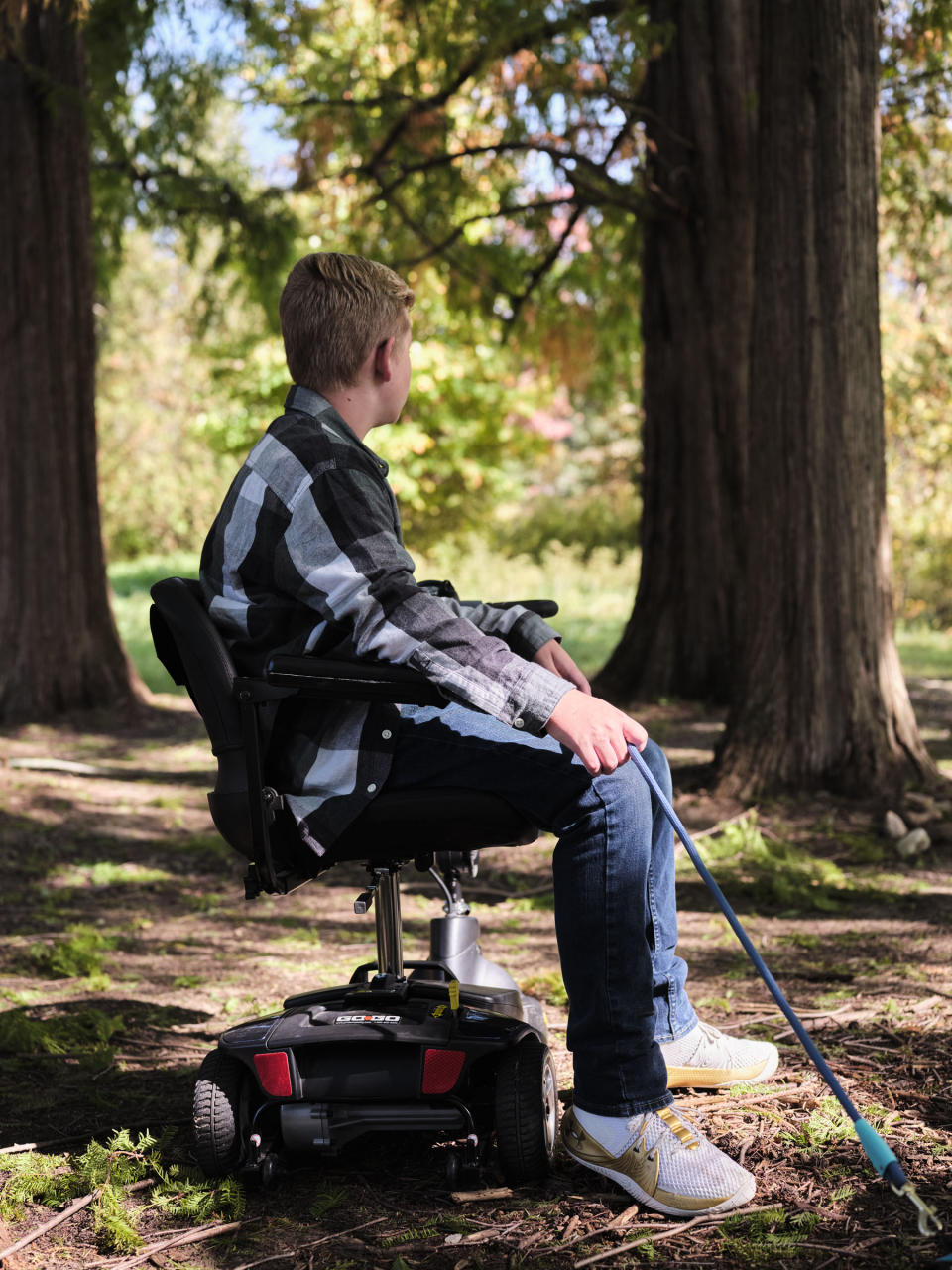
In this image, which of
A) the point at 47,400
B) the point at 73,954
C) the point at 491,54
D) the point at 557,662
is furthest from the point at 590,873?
the point at 47,400

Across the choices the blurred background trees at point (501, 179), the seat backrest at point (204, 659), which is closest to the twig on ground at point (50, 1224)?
the seat backrest at point (204, 659)

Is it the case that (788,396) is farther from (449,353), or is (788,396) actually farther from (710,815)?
(449,353)

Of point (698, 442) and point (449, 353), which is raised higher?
point (449, 353)

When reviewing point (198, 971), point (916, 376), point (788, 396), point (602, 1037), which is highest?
point (916, 376)

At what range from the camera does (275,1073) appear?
7.50ft

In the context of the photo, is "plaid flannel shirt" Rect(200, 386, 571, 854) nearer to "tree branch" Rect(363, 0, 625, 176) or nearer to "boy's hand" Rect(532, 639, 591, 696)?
"boy's hand" Rect(532, 639, 591, 696)

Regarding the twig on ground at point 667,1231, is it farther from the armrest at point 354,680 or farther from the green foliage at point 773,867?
the green foliage at point 773,867

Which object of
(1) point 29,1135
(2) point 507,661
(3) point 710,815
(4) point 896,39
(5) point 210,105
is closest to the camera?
(2) point 507,661

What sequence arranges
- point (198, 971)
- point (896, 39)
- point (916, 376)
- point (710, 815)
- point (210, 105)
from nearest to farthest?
point (198, 971), point (710, 815), point (896, 39), point (210, 105), point (916, 376)

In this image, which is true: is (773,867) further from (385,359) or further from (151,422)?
(151,422)

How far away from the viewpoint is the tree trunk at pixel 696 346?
8.12 meters

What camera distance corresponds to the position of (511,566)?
72.3ft

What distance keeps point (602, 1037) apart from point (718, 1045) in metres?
0.59

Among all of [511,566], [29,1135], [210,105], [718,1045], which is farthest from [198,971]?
[511,566]
